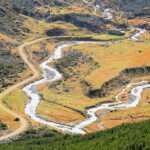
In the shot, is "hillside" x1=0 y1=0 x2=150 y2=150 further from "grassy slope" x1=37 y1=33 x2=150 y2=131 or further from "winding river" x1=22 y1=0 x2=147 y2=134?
"winding river" x1=22 y1=0 x2=147 y2=134

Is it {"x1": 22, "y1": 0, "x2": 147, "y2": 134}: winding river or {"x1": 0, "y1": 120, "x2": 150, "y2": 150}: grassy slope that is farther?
{"x1": 22, "y1": 0, "x2": 147, "y2": 134}: winding river

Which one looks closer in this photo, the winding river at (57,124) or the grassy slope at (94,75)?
the winding river at (57,124)

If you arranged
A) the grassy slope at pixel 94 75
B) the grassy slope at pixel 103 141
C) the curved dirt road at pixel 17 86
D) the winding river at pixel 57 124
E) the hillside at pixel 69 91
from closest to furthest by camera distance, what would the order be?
the grassy slope at pixel 103 141 < the hillside at pixel 69 91 < the curved dirt road at pixel 17 86 < the winding river at pixel 57 124 < the grassy slope at pixel 94 75

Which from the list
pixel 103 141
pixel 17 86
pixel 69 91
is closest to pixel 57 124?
pixel 69 91

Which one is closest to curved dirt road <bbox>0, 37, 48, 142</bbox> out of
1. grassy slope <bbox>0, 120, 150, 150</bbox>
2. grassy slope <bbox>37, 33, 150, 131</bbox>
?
grassy slope <bbox>0, 120, 150, 150</bbox>

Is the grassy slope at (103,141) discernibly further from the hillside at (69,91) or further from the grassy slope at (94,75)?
the grassy slope at (94,75)

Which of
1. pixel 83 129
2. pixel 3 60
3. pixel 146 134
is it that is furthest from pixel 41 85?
pixel 146 134

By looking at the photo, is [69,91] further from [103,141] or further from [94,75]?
[103,141]

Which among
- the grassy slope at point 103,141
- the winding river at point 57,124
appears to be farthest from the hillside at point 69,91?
the winding river at point 57,124

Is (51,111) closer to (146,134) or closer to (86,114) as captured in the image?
(86,114)
